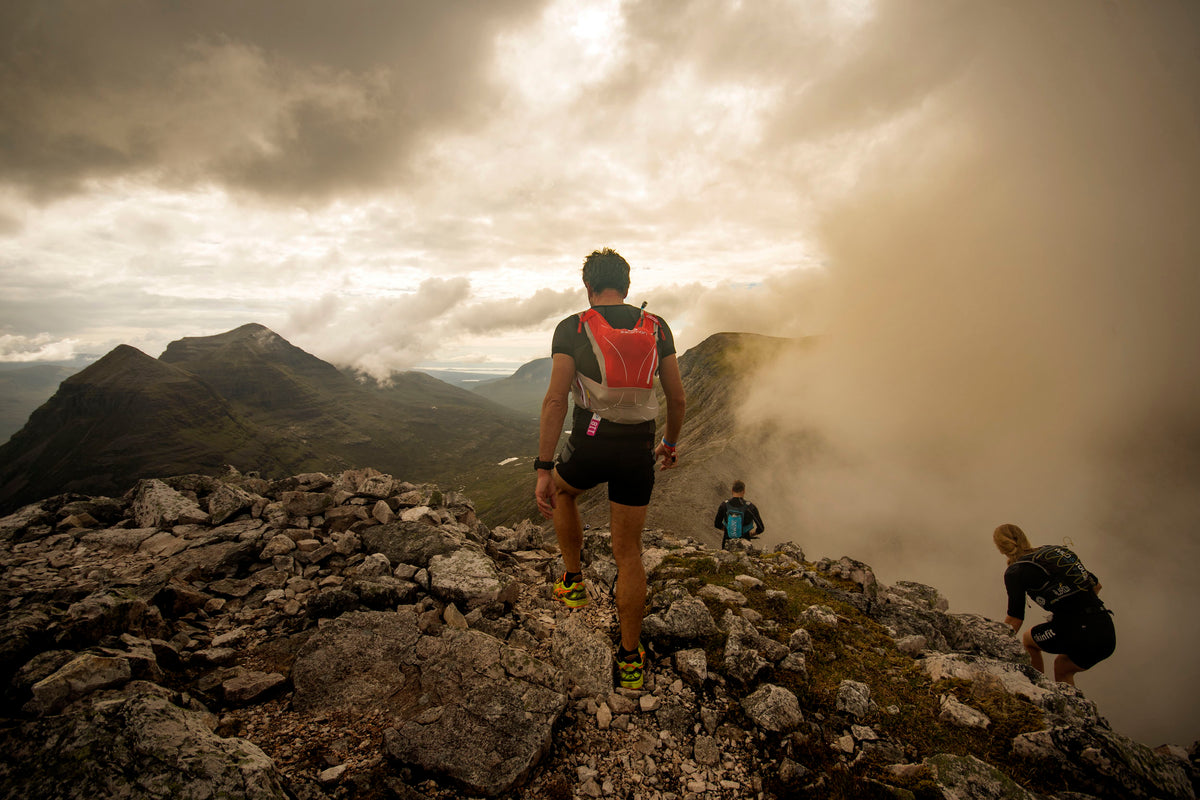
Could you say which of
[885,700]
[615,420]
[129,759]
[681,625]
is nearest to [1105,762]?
[885,700]

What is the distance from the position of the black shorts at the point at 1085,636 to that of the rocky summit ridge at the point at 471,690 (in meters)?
0.86

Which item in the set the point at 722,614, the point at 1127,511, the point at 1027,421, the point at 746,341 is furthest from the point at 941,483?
the point at 746,341

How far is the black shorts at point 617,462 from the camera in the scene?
528cm

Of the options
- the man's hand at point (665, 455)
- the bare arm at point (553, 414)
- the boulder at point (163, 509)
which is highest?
the bare arm at point (553, 414)

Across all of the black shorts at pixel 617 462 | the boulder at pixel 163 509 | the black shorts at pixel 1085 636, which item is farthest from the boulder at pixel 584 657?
the boulder at pixel 163 509

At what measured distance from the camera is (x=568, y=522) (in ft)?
20.3

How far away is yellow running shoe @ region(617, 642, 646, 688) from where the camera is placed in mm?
5183

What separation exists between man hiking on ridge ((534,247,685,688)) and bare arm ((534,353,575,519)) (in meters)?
0.01

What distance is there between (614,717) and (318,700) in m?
3.23

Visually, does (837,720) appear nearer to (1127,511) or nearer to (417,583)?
(417,583)

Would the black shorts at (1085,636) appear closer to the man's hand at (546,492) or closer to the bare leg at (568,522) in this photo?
the bare leg at (568,522)

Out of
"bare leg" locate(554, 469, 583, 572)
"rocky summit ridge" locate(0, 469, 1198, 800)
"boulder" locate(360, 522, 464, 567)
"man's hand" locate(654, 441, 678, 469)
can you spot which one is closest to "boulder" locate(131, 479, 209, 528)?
"rocky summit ridge" locate(0, 469, 1198, 800)

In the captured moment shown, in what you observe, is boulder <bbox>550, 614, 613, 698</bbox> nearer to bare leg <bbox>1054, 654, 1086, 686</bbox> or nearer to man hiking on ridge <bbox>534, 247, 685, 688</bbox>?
man hiking on ridge <bbox>534, 247, 685, 688</bbox>

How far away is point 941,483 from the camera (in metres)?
72.1
